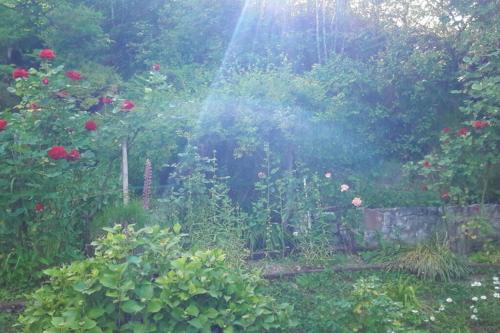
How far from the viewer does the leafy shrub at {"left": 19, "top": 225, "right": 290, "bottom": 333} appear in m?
3.21

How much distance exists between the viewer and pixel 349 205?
6488 mm

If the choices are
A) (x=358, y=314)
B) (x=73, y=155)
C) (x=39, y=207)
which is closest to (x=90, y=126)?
(x=73, y=155)

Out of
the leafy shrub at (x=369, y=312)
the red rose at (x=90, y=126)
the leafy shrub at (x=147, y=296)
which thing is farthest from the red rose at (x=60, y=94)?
the leafy shrub at (x=369, y=312)

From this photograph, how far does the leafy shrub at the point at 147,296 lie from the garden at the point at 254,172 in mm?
12

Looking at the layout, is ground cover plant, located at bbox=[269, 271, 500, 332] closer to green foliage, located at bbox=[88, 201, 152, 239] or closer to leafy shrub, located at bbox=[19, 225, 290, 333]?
leafy shrub, located at bbox=[19, 225, 290, 333]

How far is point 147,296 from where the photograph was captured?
3223mm

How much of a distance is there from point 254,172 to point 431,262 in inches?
87.4

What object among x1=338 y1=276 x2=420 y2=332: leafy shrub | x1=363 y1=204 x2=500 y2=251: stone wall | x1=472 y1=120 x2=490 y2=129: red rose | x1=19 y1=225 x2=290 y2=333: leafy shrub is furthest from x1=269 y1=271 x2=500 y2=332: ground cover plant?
x1=472 y1=120 x2=490 y2=129: red rose

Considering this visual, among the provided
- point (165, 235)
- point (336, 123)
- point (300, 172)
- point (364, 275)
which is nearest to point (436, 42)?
point (336, 123)

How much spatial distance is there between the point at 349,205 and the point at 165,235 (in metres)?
3.36

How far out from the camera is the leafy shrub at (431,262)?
5.47 m

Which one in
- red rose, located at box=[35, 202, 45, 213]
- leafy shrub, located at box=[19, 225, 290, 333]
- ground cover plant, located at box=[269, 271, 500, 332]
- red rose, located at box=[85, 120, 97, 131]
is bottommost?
ground cover plant, located at box=[269, 271, 500, 332]

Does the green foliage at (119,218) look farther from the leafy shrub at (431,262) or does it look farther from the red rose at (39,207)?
the leafy shrub at (431,262)

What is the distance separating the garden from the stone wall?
0.02 metres
